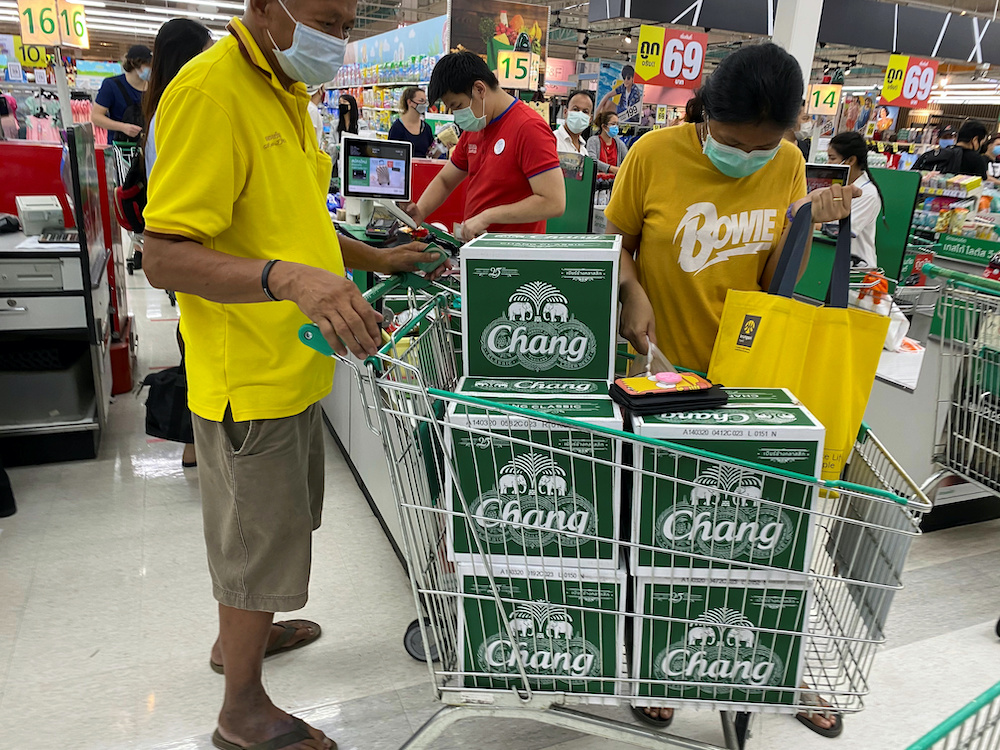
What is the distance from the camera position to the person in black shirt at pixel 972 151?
8953 millimetres

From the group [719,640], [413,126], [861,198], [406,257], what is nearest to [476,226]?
[406,257]

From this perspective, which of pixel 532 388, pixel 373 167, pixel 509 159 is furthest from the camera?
pixel 373 167

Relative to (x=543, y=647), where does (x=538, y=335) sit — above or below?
above

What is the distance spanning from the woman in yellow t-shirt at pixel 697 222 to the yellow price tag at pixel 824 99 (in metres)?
13.4

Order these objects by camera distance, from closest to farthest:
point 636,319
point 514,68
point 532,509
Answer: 1. point 532,509
2. point 636,319
3. point 514,68

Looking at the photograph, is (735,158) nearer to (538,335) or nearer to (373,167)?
(538,335)

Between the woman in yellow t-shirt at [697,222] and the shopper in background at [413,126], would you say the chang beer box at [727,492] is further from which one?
the shopper in background at [413,126]

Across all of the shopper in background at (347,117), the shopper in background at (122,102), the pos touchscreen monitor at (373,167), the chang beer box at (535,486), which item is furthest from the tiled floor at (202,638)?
the shopper in background at (347,117)

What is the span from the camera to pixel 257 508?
169 centimetres

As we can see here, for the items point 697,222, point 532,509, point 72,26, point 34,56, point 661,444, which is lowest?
point 532,509

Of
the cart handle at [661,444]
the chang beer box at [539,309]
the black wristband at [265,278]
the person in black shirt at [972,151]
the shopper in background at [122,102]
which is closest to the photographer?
the cart handle at [661,444]

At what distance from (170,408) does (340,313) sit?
242cm

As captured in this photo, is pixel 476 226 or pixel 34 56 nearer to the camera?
pixel 476 226

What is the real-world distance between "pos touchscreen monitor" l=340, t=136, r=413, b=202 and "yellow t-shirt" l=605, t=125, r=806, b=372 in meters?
2.10
